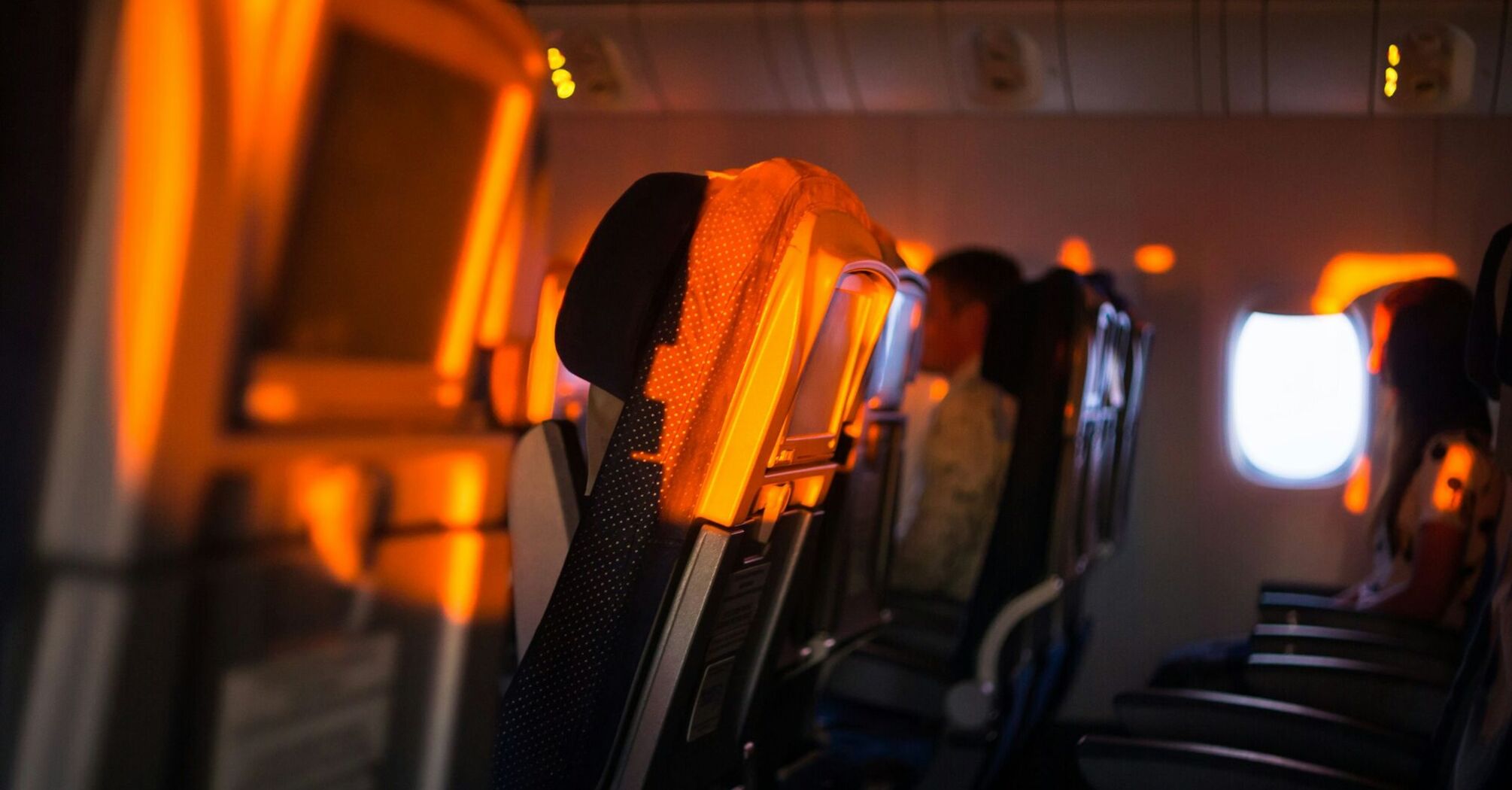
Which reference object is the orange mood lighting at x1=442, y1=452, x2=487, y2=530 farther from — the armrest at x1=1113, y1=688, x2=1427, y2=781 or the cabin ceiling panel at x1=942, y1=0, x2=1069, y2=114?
the cabin ceiling panel at x1=942, y1=0, x2=1069, y2=114

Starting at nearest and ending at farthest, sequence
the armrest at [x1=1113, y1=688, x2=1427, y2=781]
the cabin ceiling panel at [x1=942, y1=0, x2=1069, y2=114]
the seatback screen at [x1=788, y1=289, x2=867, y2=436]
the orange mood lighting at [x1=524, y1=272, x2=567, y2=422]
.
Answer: the orange mood lighting at [x1=524, y1=272, x2=567, y2=422] → the seatback screen at [x1=788, y1=289, x2=867, y2=436] → the armrest at [x1=1113, y1=688, x2=1427, y2=781] → the cabin ceiling panel at [x1=942, y1=0, x2=1069, y2=114]

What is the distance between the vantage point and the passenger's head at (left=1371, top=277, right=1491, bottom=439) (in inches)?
141

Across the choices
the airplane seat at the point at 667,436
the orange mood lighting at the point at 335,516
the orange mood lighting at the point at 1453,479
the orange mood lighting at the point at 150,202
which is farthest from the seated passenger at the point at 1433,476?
the orange mood lighting at the point at 150,202

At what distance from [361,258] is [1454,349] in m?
3.66

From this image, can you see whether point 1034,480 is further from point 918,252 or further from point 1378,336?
point 918,252

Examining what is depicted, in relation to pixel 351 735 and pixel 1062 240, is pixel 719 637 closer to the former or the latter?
pixel 351 735

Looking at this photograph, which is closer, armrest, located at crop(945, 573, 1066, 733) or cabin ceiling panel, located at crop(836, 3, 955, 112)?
armrest, located at crop(945, 573, 1066, 733)

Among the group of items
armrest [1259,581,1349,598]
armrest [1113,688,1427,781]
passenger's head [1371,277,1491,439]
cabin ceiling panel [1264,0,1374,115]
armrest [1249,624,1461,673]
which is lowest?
armrest [1113,688,1427,781]

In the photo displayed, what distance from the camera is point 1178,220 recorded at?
530 centimetres

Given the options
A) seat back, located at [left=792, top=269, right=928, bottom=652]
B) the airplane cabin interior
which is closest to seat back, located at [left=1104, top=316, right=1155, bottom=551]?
the airplane cabin interior

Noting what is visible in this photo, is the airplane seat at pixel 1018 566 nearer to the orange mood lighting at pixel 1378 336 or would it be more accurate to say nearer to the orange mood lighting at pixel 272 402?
the orange mood lighting at pixel 1378 336

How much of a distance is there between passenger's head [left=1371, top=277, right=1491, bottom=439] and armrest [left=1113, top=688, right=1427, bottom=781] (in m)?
1.21

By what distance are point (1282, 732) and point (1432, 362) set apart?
160 cm

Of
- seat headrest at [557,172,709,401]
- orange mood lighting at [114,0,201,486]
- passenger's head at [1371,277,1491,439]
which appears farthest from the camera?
passenger's head at [1371,277,1491,439]
